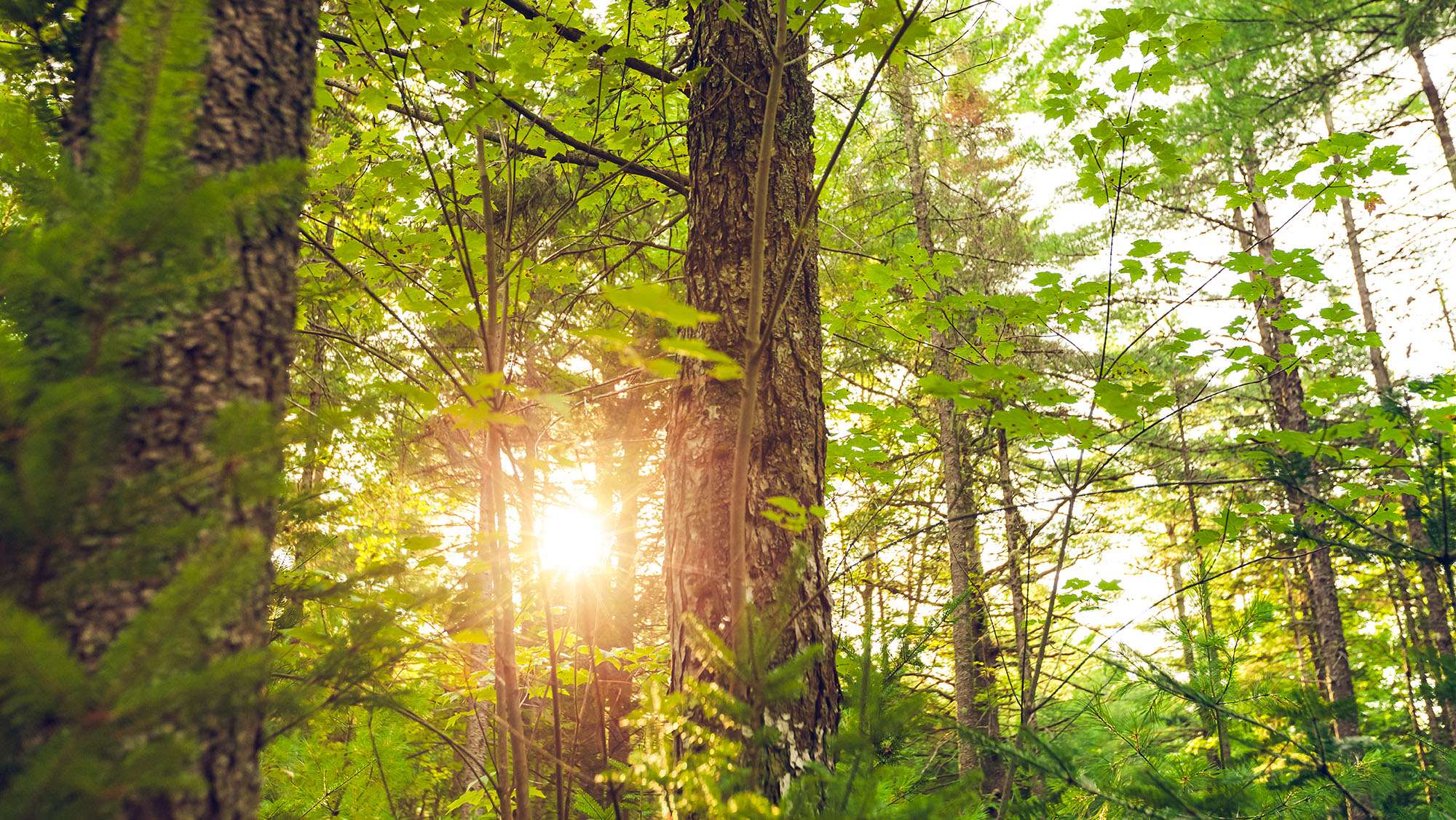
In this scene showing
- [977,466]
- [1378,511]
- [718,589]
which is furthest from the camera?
[977,466]

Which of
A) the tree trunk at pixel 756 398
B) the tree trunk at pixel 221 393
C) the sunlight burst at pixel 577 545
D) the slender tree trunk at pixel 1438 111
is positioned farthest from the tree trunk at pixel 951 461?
the tree trunk at pixel 221 393

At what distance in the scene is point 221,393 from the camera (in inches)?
41.7

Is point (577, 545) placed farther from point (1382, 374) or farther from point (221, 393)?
point (1382, 374)

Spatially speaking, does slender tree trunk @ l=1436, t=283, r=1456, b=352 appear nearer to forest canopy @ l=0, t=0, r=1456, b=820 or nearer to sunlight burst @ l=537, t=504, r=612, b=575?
forest canopy @ l=0, t=0, r=1456, b=820

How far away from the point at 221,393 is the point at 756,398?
1.20 m

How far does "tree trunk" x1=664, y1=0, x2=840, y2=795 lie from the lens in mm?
2172

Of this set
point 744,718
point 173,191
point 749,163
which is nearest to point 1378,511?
point 749,163

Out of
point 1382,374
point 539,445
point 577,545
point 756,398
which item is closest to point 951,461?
point 539,445

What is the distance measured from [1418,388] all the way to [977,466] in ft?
21.2

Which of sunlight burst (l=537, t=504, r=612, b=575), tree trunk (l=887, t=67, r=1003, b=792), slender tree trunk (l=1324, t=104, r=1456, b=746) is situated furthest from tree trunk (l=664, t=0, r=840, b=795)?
slender tree trunk (l=1324, t=104, r=1456, b=746)

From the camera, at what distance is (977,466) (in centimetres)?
964

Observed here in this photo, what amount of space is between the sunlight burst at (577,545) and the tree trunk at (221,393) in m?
1.28

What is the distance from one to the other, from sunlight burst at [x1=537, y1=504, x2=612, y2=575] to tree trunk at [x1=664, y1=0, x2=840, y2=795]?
1.09ft

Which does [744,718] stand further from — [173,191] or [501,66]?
[501,66]
